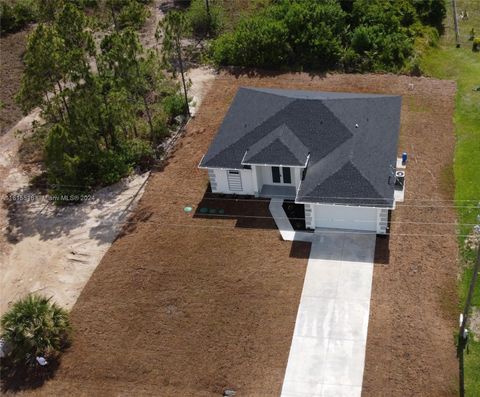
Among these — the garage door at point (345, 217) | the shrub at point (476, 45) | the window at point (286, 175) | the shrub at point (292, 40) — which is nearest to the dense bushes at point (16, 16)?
the shrub at point (292, 40)

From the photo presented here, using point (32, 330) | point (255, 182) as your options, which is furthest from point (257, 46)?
point (32, 330)

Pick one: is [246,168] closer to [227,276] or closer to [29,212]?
[227,276]

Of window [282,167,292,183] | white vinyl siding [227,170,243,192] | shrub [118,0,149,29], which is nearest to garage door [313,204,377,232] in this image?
window [282,167,292,183]

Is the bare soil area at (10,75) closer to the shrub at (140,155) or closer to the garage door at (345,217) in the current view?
the shrub at (140,155)

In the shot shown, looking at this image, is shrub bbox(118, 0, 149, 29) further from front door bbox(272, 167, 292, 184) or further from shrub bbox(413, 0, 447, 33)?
front door bbox(272, 167, 292, 184)

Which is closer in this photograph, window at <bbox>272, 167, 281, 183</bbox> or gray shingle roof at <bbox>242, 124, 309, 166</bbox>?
gray shingle roof at <bbox>242, 124, 309, 166</bbox>

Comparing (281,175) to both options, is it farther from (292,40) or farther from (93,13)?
(93,13)
